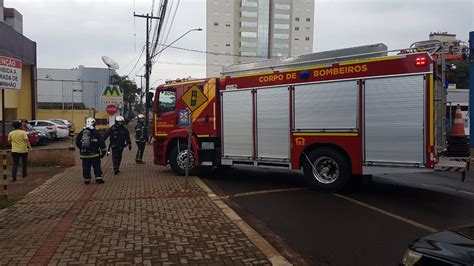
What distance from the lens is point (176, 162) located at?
12867mm

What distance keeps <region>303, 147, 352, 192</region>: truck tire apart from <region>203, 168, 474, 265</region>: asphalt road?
0.77ft

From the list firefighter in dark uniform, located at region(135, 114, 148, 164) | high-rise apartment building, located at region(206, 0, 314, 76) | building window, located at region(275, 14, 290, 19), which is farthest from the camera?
building window, located at region(275, 14, 290, 19)

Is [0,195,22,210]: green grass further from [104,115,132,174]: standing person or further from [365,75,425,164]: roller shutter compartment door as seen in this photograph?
[365,75,425,164]: roller shutter compartment door

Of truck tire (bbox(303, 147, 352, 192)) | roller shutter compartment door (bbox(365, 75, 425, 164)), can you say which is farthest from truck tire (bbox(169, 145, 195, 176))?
roller shutter compartment door (bbox(365, 75, 425, 164))

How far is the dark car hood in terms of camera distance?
10.2 feet

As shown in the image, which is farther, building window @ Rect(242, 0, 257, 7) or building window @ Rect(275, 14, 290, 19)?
building window @ Rect(275, 14, 290, 19)

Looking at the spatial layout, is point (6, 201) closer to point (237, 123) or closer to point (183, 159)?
point (183, 159)

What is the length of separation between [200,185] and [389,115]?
178 inches

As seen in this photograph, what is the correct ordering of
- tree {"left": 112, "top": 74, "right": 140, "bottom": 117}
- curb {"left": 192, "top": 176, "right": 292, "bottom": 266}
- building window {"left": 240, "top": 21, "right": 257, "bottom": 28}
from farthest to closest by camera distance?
building window {"left": 240, "top": 21, "right": 257, "bottom": 28}
tree {"left": 112, "top": 74, "right": 140, "bottom": 117}
curb {"left": 192, "top": 176, "right": 292, "bottom": 266}

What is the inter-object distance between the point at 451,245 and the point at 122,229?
180 inches

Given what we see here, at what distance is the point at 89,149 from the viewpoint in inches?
441

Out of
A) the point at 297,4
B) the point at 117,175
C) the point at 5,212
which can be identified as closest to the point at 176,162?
the point at 117,175

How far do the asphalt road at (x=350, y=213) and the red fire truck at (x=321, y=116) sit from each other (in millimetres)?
710

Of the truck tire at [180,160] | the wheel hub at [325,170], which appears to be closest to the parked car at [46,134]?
the truck tire at [180,160]
